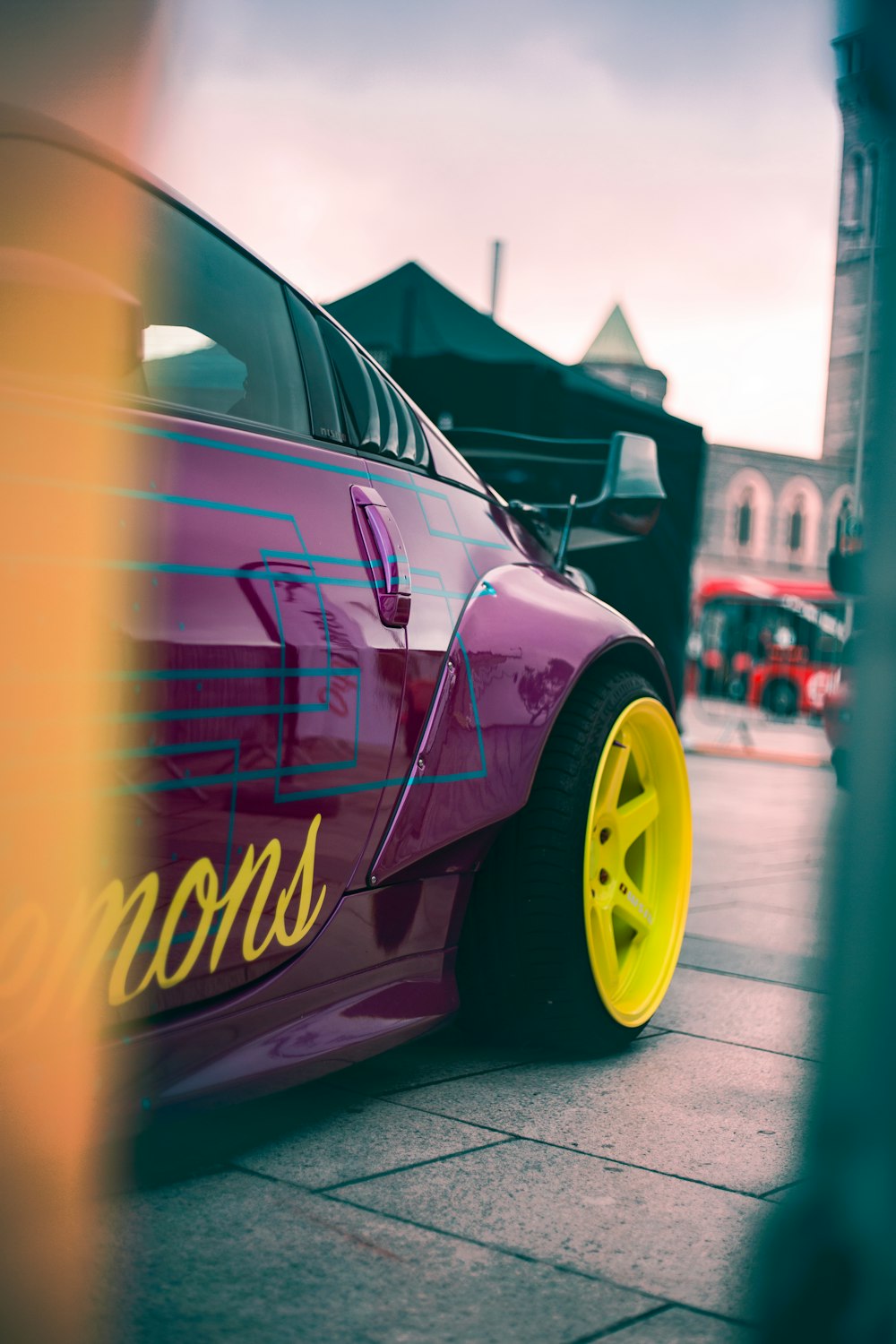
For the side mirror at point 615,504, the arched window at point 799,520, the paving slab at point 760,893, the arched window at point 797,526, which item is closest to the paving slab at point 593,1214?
the side mirror at point 615,504

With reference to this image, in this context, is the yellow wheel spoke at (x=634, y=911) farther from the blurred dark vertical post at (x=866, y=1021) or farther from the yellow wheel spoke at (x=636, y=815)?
the blurred dark vertical post at (x=866, y=1021)

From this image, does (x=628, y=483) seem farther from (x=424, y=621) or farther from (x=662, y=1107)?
(x=662, y=1107)

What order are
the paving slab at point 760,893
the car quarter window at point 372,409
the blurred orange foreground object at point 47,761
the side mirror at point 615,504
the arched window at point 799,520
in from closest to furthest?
the blurred orange foreground object at point 47,761, the car quarter window at point 372,409, the side mirror at point 615,504, the paving slab at point 760,893, the arched window at point 799,520

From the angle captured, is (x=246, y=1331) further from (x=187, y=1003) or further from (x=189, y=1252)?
(x=187, y=1003)

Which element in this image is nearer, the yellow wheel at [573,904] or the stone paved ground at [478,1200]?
the stone paved ground at [478,1200]

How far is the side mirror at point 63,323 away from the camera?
147 cm

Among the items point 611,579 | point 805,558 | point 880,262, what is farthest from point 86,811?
point 805,558

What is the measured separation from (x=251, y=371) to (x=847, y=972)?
4.38 ft

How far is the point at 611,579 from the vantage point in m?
4.13

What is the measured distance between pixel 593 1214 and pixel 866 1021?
97 cm

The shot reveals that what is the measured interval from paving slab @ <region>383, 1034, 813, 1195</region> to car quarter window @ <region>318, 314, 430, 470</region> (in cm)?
107

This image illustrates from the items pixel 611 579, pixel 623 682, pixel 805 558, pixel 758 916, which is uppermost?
pixel 805 558

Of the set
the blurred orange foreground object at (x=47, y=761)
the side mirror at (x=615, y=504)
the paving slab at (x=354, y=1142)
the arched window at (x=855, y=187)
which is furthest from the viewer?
the side mirror at (x=615, y=504)

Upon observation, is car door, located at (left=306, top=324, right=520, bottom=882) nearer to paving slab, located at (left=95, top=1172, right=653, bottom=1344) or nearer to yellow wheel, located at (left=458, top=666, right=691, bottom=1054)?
yellow wheel, located at (left=458, top=666, right=691, bottom=1054)
